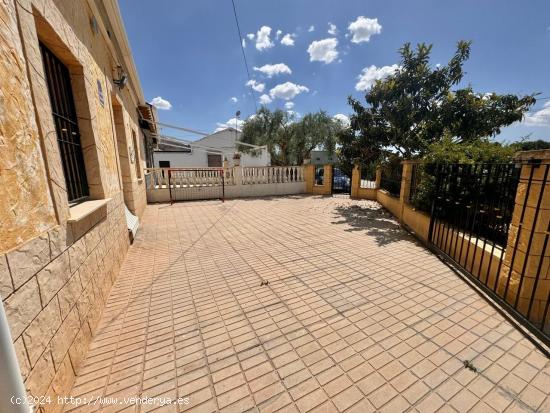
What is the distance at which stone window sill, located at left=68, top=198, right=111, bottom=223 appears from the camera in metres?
2.16

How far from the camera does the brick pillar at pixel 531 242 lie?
2420mm

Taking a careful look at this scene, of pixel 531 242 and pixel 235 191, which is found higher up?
pixel 531 242

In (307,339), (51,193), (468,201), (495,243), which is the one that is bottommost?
(307,339)

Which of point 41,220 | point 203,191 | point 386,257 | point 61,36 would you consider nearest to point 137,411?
point 41,220

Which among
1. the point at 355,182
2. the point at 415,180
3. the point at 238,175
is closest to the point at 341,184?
the point at 355,182

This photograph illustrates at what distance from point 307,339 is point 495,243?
3.16 meters

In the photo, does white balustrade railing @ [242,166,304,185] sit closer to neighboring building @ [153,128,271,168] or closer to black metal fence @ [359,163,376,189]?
black metal fence @ [359,163,376,189]

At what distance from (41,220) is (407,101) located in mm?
8394

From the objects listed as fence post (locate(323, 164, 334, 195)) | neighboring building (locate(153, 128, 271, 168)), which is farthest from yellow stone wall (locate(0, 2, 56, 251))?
neighboring building (locate(153, 128, 271, 168))

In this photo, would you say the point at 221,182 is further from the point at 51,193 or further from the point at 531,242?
the point at 531,242

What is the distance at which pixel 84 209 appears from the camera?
2510 mm

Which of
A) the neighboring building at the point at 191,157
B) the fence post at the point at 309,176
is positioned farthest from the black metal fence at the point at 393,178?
the neighboring building at the point at 191,157

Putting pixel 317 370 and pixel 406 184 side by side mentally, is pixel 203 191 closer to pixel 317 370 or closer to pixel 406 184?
pixel 406 184

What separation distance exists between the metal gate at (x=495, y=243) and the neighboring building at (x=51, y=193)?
420cm
